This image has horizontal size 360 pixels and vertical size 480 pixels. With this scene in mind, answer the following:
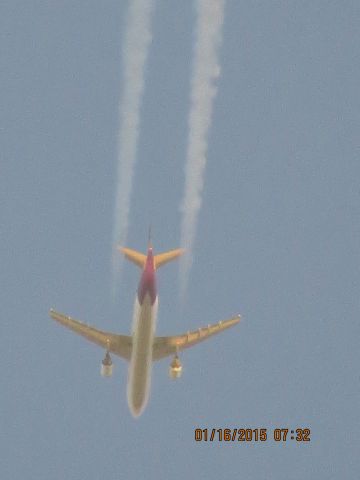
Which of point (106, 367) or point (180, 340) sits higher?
point (180, 340)

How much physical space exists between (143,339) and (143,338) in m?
0.09

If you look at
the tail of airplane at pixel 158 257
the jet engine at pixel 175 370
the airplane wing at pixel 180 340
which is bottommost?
the jet engine at pixel 175 370

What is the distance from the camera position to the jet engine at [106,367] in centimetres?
5694

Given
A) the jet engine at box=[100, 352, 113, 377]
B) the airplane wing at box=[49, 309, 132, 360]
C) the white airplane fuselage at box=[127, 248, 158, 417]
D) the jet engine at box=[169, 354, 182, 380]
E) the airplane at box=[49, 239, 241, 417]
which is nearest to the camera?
the white airplane fuselage at box=[127, 248, 158, 417]

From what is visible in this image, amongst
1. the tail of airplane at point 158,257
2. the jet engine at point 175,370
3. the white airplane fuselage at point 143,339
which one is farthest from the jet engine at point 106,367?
the tail of airplane at point 158,257

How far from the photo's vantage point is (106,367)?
56969mm

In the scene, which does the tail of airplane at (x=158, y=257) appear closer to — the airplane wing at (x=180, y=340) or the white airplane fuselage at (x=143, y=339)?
the white airplane fuselage at (x=143, y=339)

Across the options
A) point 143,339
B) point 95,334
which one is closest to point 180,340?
point 95,334

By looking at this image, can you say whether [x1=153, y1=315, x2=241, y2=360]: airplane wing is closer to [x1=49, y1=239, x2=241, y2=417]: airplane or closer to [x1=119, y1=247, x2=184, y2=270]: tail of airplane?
[x1=49, y1=239, x2=241, y2=417]: airplane

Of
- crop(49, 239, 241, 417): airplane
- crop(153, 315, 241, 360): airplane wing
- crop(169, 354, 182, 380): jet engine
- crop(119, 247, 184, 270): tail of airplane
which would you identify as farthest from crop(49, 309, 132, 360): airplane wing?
crop(119, 247, 184, 270): tail of airplane

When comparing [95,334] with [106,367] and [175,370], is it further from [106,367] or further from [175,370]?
[175,370]

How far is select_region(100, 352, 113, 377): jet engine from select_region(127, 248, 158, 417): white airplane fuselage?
115 cm

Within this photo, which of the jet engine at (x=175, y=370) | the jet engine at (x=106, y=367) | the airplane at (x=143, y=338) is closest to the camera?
the airplane at (x=143, y=338)

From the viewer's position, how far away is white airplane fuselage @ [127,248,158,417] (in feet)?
173
